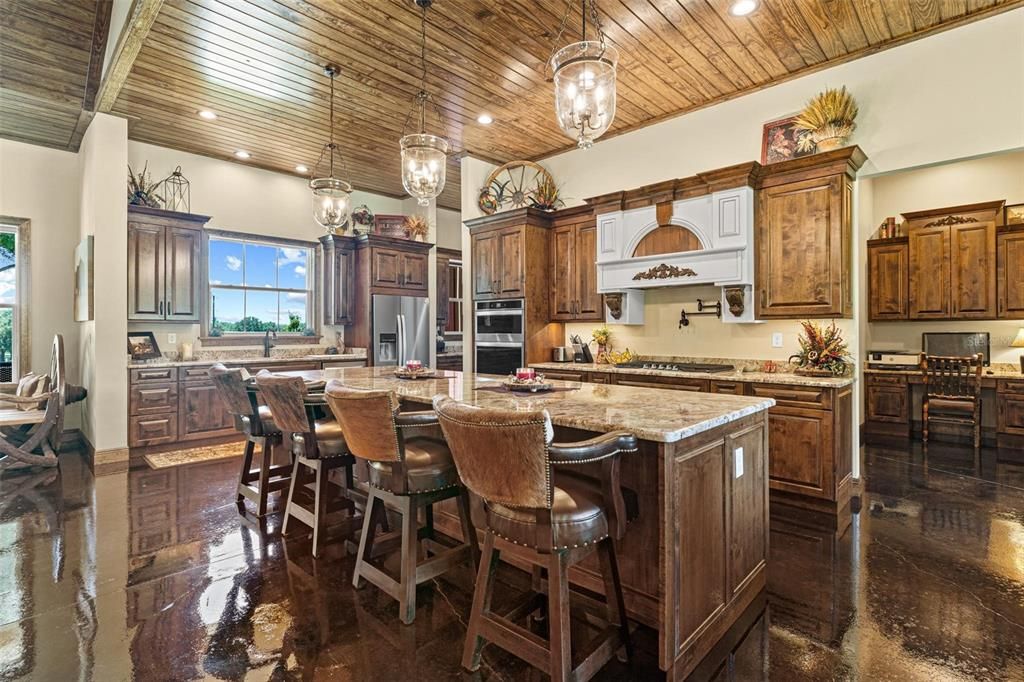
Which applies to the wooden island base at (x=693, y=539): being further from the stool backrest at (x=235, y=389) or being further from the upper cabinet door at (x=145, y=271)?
the upper cabinet door at (x=145, y=271)

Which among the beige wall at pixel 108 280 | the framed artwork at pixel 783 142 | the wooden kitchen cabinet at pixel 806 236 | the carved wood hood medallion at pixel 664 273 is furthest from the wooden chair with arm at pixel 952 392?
the beige wall at pixel 108 280

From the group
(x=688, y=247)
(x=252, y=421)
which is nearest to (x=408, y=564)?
(x=252, y=421)

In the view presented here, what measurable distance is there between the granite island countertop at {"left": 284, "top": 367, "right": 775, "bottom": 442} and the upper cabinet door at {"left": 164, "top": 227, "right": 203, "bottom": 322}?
3.63 meters

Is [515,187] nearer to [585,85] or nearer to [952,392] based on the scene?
[585,85]

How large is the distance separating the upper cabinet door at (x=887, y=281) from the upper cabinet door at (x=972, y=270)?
1.56 feet

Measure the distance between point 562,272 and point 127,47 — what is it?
13.8 ft

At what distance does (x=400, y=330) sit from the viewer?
23.6 ft

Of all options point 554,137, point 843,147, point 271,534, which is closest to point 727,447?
point 271,534

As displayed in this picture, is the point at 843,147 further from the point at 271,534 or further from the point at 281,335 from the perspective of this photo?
the point at 281,335

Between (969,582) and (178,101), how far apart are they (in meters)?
6.93

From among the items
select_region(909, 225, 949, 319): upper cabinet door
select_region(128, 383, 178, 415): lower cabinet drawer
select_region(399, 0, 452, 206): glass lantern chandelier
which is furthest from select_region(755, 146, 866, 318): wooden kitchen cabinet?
select_region(128, 383, 178, 415): lower cabinet drawer

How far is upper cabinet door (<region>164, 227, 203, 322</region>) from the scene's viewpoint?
223 inches

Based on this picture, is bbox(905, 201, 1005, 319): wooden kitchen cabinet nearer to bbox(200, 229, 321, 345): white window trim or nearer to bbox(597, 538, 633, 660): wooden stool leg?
bbox(597, 538, 633, 660): wooden stool leg

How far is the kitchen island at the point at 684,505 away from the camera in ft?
5.79
